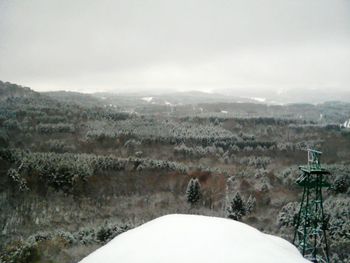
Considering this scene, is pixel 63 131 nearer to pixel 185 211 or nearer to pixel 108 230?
pixel 185 211

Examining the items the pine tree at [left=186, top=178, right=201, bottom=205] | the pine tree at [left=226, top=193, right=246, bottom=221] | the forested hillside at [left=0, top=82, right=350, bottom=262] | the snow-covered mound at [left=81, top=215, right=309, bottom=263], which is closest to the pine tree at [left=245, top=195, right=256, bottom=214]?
the forested hillside at [left=0, top=82, right=350, bottom=262]

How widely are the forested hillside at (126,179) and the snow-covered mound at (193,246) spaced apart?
16646 mm

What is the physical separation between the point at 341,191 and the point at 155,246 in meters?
45.0

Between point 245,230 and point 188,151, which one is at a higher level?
point 245,230

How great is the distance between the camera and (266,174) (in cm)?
6262

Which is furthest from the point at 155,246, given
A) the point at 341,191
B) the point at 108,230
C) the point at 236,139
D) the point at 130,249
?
the point at 236,139

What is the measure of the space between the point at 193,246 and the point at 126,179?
44.1 metres

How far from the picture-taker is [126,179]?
5666 centimetres

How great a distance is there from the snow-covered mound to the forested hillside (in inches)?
655

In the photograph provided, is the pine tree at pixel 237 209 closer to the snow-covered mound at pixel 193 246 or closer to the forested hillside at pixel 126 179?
the forested hillside at pixel 126 179

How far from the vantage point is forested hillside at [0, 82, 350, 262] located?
125 ft

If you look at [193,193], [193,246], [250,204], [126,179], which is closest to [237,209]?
[250,204]

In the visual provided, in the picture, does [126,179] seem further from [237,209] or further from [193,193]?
[237,209]

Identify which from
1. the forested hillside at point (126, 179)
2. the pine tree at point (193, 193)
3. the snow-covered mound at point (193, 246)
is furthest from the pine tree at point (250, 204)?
the snow-covered mound at point (193, 246)
